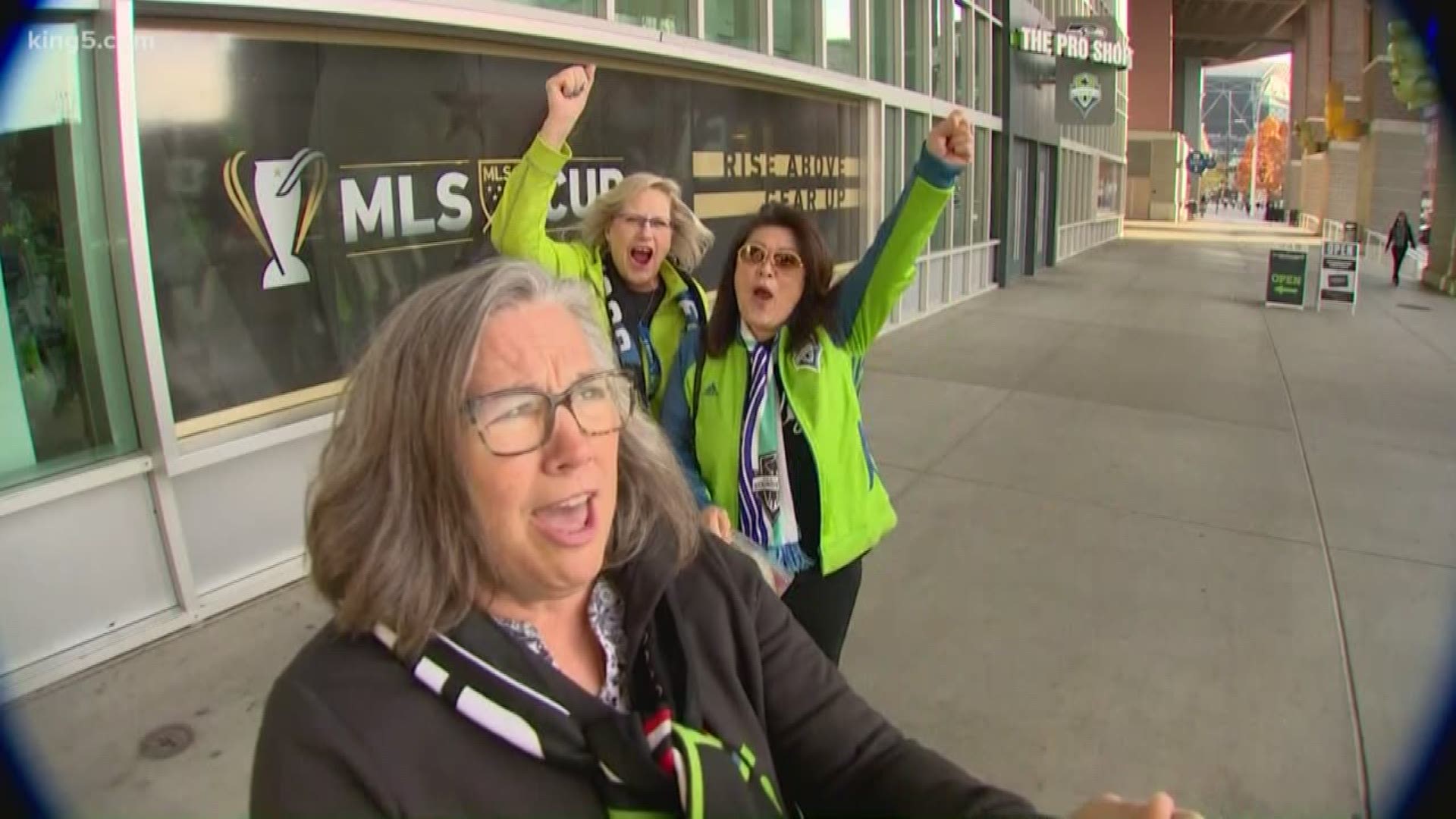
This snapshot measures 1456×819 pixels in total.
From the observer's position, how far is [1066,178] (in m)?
22.4

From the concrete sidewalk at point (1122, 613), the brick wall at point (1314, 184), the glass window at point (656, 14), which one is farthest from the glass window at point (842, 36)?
the brick wall at point (1314, 184)

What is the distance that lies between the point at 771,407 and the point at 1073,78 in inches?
680

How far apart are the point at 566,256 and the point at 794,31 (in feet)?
20.2

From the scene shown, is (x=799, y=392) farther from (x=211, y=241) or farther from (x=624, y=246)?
(x=211, y=241)

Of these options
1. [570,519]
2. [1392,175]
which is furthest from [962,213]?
[1392,175]

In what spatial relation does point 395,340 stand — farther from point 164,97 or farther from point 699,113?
point 699,113

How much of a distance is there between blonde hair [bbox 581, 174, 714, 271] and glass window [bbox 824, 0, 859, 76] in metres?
6.34

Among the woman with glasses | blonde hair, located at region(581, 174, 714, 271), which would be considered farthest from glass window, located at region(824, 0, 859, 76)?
blonde hair, located at region(581, 174, 714, 271)

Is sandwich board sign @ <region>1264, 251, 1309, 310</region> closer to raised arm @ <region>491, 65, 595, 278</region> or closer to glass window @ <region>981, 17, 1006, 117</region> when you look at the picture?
glass window @ <region>981, 17, 1006, 117</region>

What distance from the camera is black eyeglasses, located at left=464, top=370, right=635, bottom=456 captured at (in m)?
1.24

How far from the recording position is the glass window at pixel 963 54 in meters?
13.4

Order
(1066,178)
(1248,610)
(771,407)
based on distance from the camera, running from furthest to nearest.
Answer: (1066,178) → (1248,610) → (771,407)

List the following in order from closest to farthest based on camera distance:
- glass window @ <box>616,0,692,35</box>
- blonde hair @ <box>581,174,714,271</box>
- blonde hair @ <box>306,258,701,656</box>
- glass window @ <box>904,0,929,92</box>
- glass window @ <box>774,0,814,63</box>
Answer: blonde hair @ <box>306,258,701,656</box> < blonde hair @ <box>581,174,714,271</box> < glass window @ <box>616,0,692,35</box> < glass window @ <box>774,0,814,63</box> < glass window @ <box>904,0,929,92</box>

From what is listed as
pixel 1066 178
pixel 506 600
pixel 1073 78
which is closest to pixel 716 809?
pixel 506 600
